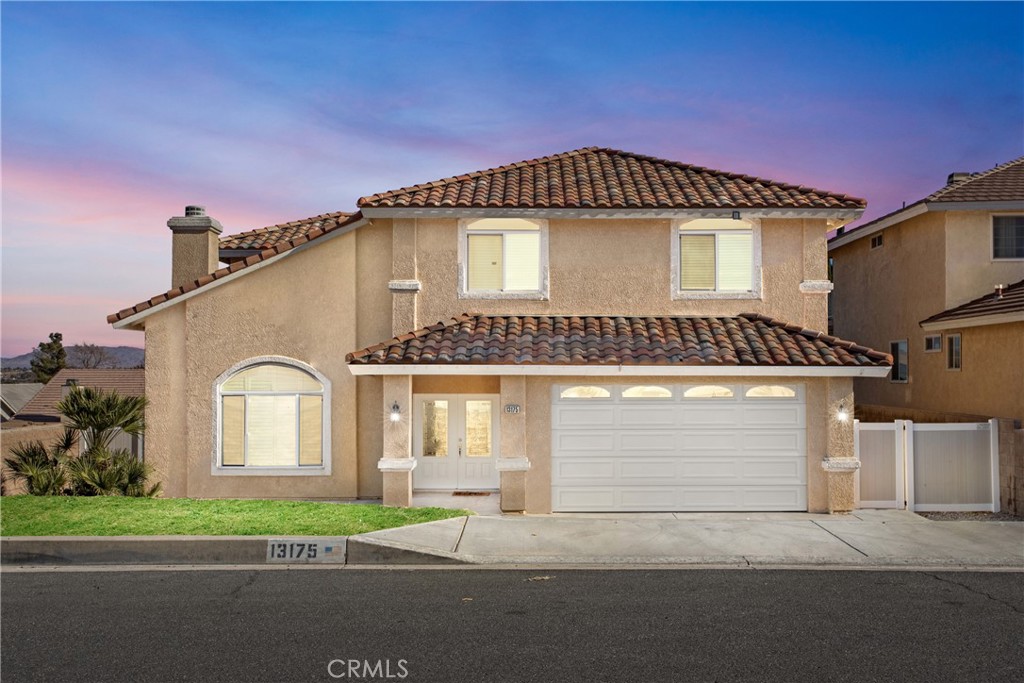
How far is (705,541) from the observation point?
12.0 metres

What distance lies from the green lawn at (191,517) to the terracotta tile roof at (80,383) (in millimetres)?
36997

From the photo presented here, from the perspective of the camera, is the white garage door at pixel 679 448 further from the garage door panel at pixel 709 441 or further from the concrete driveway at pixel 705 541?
the concrete driveway at pixel 705 541

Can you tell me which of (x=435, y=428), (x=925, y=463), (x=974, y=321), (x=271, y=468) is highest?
(x=974, y=321)

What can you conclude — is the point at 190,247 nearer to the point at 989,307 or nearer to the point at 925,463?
the point at 925,463

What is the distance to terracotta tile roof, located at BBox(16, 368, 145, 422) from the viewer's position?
48469 mm

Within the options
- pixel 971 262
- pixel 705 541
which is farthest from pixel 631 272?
pixel 971 262

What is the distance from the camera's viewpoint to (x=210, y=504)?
14.1m

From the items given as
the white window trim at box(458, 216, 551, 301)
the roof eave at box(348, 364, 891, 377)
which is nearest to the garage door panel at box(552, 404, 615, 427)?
the roof eave at box(348, 364, 891, 377)

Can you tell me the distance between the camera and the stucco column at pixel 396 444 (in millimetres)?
14562

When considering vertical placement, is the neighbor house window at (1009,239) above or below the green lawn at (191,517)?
above

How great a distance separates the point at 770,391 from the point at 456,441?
20.9ft

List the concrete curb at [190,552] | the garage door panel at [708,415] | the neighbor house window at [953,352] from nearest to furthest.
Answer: the concrete curb at [190,552] < the garage door panel at [708,415] < the neighbor house window at [953,352]

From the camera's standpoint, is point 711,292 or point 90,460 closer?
point 90,460

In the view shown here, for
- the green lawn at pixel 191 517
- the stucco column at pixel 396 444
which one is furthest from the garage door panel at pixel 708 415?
the stucco column at pixel 396 444
